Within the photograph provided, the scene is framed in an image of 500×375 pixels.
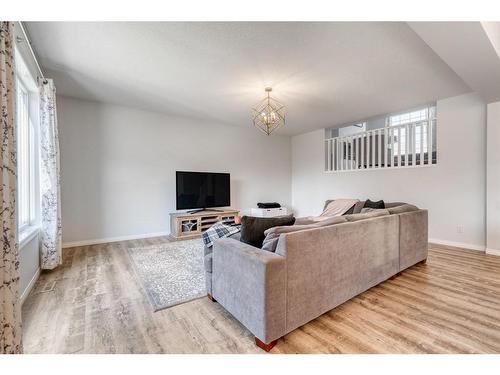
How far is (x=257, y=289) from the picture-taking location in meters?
1.50

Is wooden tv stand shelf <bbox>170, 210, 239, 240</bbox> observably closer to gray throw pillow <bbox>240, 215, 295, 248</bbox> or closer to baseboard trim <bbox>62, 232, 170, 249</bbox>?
baseboard trim <bbox>62, 232, 170, 249</bbox>

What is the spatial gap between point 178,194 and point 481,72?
15.5 feet

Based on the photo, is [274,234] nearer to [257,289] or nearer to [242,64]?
[257,289]

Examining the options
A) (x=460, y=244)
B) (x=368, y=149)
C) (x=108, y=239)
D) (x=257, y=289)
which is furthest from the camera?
(x=368, y=149)

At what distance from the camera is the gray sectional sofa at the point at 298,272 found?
58.7 inches

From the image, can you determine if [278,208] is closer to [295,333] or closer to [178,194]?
[178,194]

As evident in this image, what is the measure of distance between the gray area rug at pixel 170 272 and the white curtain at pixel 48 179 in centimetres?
95

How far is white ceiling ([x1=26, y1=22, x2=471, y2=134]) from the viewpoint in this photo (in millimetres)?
2191

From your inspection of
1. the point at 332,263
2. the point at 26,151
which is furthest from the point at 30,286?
the point at 332,263

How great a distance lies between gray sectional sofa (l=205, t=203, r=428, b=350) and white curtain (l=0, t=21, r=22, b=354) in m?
1.21

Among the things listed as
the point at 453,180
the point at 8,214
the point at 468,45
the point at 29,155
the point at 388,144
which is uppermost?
the point at 468,45

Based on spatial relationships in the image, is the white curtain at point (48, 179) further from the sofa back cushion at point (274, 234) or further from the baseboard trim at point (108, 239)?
the sofa back cushion at point (274, 234)

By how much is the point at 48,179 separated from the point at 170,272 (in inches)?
76.1

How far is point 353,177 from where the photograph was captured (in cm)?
537
